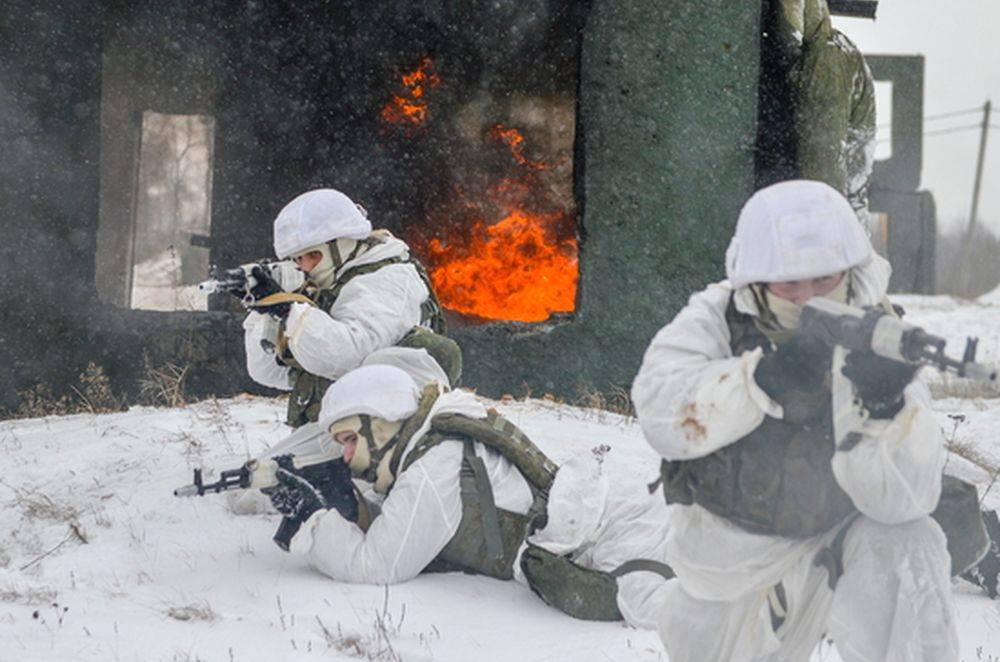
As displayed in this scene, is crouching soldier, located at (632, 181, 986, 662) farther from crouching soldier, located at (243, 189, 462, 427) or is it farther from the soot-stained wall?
the soot-stained wall

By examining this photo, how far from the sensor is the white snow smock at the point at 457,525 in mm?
4160

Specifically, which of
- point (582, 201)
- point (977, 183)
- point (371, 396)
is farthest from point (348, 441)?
point (977, 183)

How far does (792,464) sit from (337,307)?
246 cm

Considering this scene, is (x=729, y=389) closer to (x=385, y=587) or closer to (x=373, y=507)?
(x=385, y=587)

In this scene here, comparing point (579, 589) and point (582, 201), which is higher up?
point (582, 201)

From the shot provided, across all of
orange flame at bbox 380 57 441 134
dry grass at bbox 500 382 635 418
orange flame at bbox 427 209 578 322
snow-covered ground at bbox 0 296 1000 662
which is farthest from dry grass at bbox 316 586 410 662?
orange flame at bbox 380 57 441 134

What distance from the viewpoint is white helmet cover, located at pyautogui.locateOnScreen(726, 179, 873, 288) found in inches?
105

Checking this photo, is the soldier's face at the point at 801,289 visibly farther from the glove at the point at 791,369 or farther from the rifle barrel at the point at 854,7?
the rifle barrel at the point at 854,7

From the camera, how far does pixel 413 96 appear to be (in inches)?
428

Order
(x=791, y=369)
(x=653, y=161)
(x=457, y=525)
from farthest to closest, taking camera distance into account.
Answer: (x=653, y=161)
(x=457, y=525)
(x=791, y=369)

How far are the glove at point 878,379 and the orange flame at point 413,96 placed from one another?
28.5 ft

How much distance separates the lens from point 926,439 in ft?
8.45

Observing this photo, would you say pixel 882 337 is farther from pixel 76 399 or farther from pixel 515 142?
pixel 515 142

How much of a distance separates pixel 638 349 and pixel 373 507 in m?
3.60
